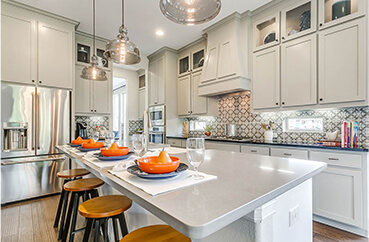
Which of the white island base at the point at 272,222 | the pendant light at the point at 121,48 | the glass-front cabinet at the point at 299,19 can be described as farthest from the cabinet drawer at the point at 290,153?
the pendant light at the point at 121,48

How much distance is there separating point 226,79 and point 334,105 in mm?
1545

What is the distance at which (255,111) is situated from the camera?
3.07 m

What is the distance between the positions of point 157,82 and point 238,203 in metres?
4.43

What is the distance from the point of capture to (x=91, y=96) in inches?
151

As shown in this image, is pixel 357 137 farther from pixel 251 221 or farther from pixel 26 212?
pixel 26 212

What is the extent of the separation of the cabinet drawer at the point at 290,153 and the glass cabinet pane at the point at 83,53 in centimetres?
378

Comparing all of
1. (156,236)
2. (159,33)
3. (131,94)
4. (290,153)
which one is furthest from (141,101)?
(156,236)

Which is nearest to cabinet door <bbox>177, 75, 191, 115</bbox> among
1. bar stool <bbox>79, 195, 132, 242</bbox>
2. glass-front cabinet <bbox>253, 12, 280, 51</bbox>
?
glass-front cabinet <bbox>253, 12, 280, 51</bbox>

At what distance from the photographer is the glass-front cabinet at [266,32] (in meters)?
2.83

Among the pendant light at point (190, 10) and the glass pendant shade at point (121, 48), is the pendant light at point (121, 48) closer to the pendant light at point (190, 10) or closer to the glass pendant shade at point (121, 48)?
the glass pendant shade at point (121, 48)

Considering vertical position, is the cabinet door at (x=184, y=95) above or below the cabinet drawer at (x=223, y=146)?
above

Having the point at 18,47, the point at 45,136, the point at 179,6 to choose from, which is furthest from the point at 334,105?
the point at 18,47

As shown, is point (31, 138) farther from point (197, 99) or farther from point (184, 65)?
point (184, 65)

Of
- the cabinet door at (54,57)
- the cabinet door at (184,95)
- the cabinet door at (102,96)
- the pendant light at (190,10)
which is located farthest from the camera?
the cabinet door at (184,95)
